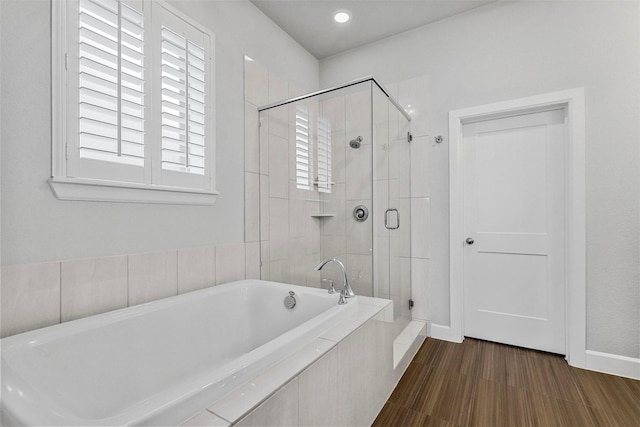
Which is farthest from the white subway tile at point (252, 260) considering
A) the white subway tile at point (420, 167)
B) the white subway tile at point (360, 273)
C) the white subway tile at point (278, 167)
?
the white subway tile at point (420, 167)

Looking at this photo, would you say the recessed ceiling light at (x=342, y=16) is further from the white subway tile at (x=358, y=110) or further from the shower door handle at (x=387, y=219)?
the shower door handle at (x=387, y=219)

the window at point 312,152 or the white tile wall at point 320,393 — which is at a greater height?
the window at point 312,152

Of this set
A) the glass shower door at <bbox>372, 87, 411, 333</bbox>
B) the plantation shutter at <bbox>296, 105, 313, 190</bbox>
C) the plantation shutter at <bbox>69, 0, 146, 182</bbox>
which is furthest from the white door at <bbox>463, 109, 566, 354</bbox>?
the plantation shutter at <bbox>69, 0, 146, 182</bbox>

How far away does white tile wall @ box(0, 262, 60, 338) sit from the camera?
111cm

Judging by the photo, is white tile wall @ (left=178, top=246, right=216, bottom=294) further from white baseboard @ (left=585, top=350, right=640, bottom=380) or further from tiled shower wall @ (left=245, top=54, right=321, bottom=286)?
white baseboard @ (left=585, top=350, right=640, bottom=380)

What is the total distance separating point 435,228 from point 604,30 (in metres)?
1.78

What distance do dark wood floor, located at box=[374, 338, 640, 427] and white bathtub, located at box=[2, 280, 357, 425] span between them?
785 millimetres

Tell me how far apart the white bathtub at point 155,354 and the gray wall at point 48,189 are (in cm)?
33

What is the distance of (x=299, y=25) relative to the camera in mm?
2637

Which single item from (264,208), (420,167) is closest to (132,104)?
(264,208)

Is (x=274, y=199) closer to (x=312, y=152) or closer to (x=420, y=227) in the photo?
(x=312, y=152)

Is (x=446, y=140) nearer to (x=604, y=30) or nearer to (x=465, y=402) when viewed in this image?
(x=604, y=30)

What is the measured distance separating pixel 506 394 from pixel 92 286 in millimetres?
2316

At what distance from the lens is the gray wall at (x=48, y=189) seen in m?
1.15
